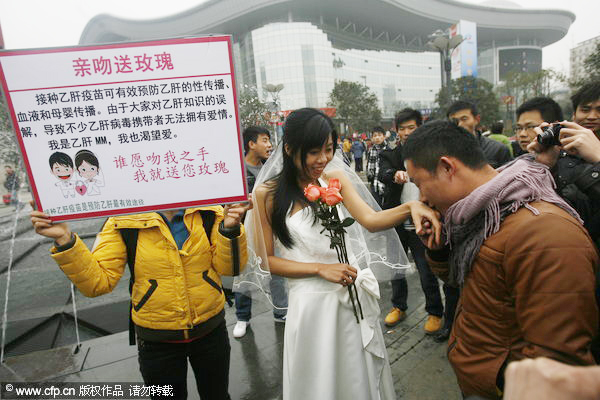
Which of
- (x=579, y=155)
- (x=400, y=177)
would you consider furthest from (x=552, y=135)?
(x=400, y=177)

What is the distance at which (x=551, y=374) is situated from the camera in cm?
53

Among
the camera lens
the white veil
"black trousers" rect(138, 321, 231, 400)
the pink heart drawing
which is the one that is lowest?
"black trousers" rect(138, 321, 231, 400)

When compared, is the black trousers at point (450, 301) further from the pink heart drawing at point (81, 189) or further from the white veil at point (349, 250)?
the pink heart drawing at point (81, 189)

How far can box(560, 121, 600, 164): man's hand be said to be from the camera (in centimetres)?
142

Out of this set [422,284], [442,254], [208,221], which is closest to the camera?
[442,254]

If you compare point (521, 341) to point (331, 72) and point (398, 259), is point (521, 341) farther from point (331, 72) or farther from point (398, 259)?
point (331, 72)

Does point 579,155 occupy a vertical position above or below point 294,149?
below

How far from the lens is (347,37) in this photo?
58219 mm

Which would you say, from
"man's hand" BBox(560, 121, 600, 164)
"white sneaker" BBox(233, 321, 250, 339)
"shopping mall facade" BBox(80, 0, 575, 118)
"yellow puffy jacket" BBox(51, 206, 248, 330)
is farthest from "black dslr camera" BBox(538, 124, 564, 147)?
"shopping mall facade" BBox(80, 0, 575, 118)

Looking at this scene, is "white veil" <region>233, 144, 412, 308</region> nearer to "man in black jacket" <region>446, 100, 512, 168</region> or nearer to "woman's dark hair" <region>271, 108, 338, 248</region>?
"woman's dark hair" <region>271, 108, 338, 248</region>

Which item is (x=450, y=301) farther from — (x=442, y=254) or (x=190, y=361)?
(x=190, y=361)

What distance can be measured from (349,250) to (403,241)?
5.58 feet

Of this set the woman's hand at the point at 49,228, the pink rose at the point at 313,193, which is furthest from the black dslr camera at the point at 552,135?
the woman's hand at the point at 49,228

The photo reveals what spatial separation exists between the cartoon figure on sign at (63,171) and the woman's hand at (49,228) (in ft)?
0.44
